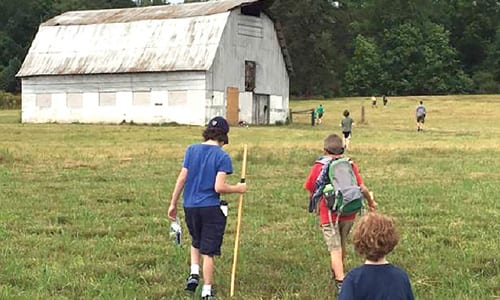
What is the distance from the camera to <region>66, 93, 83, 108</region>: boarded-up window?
49.9m

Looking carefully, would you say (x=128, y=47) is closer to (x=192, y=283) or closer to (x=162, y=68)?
(x=162, y=68)

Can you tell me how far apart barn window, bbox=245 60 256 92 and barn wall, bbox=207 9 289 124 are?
253 millimetres

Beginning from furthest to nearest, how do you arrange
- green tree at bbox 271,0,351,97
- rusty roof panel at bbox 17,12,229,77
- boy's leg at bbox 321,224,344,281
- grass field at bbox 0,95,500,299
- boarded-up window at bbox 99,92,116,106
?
green tree at bbox 271,0,351,97 → boarded-up window at bbox 99,92,116,106 → rusty roof panel at bbox 17,12,229,77 → grass field at bbox 0,95,500,299 → boy's leg at bbox 321,224,344,281

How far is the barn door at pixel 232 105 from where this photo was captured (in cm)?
4691

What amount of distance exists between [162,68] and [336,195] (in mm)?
39382

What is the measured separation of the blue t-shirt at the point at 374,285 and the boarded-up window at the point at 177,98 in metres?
42.0

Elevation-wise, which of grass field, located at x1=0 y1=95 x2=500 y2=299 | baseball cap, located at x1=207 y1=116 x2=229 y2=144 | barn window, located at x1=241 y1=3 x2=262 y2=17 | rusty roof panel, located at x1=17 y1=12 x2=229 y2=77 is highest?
barn window, located at x1=241 y1=3 x2=262 y2=17

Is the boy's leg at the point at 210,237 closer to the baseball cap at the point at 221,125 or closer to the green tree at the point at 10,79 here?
the baseball cap at the point at 221,125

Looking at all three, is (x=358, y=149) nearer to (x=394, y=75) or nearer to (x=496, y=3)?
(x=394, y=75)

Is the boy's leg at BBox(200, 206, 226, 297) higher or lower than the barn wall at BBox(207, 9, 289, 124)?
lower

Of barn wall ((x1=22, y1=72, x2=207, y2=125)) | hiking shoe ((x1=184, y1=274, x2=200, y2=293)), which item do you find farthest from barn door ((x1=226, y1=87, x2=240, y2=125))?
hiking shoe ((x1=184, y1=274, x2=200, y2=293))

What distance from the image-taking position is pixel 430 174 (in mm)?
18875

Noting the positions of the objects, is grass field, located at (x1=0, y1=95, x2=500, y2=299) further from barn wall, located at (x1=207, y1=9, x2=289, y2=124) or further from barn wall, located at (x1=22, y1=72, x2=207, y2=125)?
barn wall, located at (x1=207, y1=9, x2=289, y2=124)

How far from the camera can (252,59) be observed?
48.6 meters
